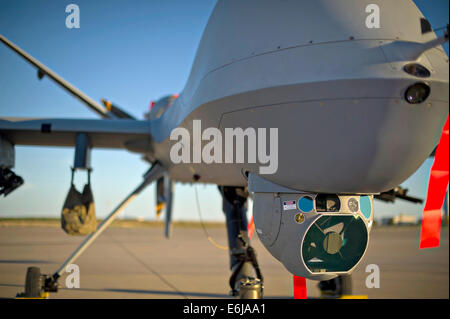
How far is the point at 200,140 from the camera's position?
300cm

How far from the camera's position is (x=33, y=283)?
5.16 meters

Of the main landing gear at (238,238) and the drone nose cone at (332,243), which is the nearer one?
the drone nose cone at (332,243)

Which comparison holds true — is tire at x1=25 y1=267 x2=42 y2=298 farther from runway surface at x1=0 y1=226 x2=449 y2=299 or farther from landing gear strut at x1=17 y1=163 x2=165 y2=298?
runway surface at x1=0 y1=226 x2=449 y2=299

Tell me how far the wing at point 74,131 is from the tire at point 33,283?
71.7 inches

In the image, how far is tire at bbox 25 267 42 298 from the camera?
16.9 ft

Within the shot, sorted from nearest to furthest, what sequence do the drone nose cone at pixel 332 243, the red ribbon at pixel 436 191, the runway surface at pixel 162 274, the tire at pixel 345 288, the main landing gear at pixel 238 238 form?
the red ribbon at pixel 436 191
the drone nose cone at pixel 332 243
the main landing gear at pixel 238 238
the tire at pixel 345 288
the runway surface at pixel 162 274

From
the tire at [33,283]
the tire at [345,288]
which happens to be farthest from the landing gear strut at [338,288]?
the tire at [33,283]

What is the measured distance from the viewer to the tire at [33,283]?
5141mm

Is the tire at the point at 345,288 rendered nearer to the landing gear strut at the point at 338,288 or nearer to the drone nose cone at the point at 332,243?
the landing gear strut at the point at 338,288

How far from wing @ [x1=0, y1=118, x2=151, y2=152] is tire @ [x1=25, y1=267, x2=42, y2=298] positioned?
1.82 m

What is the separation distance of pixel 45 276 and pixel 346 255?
4265 mm

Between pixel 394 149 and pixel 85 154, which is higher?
pixel 85 154

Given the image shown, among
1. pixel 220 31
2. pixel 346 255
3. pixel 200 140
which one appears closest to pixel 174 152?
pixel 200 140
